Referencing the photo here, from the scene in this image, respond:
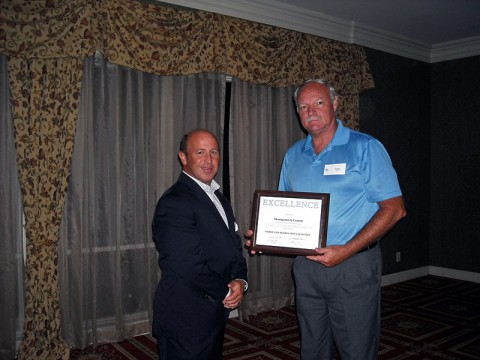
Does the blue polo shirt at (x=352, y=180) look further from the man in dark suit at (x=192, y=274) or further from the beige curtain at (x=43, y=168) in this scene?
the beige curtain at (x=43, y=168)

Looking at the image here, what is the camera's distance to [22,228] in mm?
3309

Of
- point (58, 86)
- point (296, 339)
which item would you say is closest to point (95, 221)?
point (58, 86)

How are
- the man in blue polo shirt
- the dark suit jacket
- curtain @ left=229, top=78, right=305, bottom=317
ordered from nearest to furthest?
the dark suit jacket → the man in blue polo shirt → curtain @ left=229, top=78, right=305, bottom=317

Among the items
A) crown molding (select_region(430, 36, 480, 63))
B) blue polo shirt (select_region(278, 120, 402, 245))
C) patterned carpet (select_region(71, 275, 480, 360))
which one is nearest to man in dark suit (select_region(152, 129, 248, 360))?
blue polo shirt (select_region(278, 120, 402, 245))

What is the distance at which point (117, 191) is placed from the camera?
3605mm

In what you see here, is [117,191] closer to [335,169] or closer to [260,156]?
[260,156]

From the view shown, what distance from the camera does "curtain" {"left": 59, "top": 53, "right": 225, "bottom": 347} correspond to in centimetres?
342

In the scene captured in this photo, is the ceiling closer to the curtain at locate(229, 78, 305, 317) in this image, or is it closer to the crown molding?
the crown molding

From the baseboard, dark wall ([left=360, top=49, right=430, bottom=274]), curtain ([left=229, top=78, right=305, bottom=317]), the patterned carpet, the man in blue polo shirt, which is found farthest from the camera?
the baseboard

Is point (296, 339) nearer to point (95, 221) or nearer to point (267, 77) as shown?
point (95, 221)

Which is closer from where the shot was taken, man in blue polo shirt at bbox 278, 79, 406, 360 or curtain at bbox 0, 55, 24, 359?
man in blue polo shirt at bbox 278, 79, 406, 360

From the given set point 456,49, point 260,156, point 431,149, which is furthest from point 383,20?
point 260,156

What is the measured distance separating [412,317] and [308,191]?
286 cm

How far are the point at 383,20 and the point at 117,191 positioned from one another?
3589 millimetres
